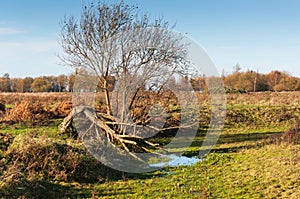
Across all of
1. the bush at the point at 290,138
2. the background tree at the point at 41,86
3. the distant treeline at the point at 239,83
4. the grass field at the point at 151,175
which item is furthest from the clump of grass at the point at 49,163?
the background tree at the point at 41,86

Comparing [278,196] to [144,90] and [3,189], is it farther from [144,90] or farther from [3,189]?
[144,90]

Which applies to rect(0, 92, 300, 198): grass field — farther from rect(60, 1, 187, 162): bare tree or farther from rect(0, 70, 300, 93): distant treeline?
rect(0, 70, 300, 93): distant treeline

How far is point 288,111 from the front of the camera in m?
21.4

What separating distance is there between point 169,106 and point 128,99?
2.65m

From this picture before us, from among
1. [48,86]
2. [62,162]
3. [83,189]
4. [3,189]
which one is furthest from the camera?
[48,86]

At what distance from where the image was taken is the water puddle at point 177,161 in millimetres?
10383

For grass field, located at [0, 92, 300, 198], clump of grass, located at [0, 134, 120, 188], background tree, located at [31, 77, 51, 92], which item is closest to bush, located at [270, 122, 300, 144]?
grass field, located at [0, 92, 300, 198]

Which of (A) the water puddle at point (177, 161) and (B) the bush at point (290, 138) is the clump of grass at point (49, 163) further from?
(B) the bush at point (290, 138)

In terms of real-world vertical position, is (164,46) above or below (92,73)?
above

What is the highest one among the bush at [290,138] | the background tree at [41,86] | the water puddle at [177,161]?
the background tree at [41,86]

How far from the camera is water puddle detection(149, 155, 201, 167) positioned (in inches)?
409

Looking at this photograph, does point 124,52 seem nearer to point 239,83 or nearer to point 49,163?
point 49,163

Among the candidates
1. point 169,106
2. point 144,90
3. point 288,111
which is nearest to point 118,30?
point 144,90

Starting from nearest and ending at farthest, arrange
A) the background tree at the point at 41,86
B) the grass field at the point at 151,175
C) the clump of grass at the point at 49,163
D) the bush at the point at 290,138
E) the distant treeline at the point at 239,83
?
the grass field at the point at 151,175, the clump of grass at the point at 49,163, the bush at the point at 290,138, the distant treeline at the point at 239,83, the background tree at the point at 41,86
